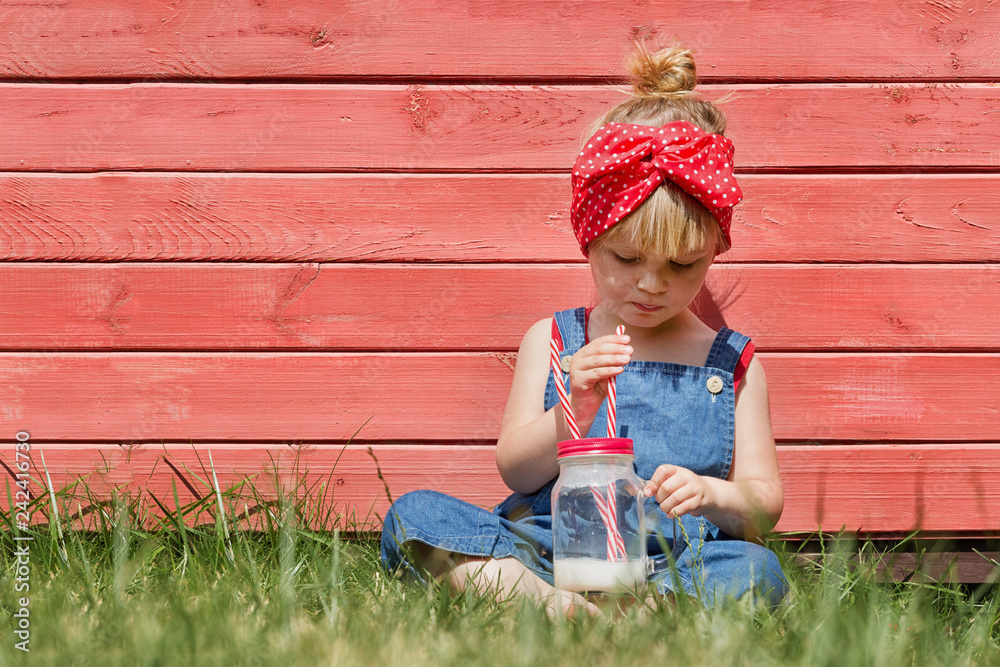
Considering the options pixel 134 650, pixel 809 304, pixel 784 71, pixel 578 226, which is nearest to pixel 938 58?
pixel 784 71

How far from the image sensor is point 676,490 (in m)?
1.66

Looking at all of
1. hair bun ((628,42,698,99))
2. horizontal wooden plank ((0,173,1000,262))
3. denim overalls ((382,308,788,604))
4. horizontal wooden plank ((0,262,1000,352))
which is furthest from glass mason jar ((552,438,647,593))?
hair bun ((628,42,698,99))

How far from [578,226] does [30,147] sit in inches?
58.6

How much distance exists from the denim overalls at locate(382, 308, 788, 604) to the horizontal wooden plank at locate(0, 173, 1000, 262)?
0.33 meters

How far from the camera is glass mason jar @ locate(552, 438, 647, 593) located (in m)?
1.58

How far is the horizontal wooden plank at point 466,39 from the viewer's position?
7.32 ft

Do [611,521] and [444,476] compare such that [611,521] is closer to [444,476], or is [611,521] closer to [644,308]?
[644,308]

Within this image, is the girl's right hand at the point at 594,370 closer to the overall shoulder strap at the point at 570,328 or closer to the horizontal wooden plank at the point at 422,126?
the overall shoulder strap at the point at 570,328

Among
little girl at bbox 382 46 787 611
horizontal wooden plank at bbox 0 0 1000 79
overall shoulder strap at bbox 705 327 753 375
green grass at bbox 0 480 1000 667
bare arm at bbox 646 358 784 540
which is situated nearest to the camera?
green grass at bbox 0 480 1000 667

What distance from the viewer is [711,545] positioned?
6.06ft

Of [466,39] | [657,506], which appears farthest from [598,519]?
[466,39]

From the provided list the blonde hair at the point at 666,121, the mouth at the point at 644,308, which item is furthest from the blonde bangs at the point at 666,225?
the mouth at the point at 644,308

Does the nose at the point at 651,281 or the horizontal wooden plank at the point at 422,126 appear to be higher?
the horizontal wooden plank at the point at 422,126

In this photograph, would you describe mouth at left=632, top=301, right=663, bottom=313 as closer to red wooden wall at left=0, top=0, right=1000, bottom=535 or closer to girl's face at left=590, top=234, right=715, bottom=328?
girl's face at left=590, top=234, right=715, bottom=328
